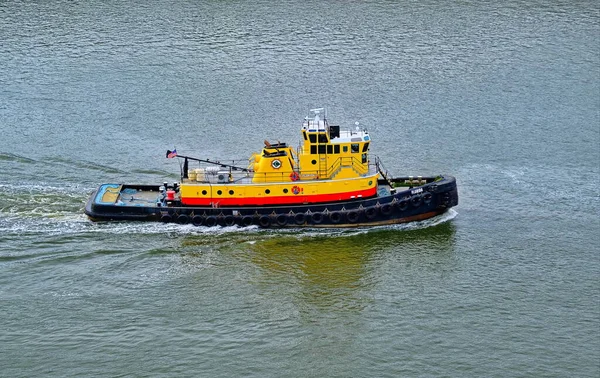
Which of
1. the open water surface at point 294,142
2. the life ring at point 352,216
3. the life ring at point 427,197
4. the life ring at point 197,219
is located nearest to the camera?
the open water surface at point 294,142

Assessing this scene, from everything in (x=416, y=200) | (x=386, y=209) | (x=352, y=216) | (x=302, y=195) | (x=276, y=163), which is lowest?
(x=352, y=216)

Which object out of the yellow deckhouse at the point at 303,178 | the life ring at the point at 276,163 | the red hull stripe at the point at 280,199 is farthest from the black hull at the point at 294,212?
the life ring at the point at 276,163

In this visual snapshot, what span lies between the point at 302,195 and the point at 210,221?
4.60m

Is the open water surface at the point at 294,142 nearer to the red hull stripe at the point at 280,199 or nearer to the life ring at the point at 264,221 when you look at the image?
the life ring at the point at 264,221

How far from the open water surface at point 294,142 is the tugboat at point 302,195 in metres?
0.80

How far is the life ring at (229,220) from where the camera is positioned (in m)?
47.2

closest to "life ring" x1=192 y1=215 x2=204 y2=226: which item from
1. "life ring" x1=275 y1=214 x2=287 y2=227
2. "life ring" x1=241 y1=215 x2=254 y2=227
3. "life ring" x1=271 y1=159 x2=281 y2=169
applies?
"life ring" x1=241 y1=215 x2=254 y2=227

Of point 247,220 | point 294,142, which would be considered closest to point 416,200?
point 247,220

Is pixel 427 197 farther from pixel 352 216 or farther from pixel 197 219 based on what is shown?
pixel 197 219

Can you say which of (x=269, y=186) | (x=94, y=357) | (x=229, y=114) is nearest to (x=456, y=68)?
(x=229, y=114)

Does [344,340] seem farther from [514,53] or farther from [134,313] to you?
[514,53]

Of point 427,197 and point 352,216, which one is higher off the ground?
point 427,197

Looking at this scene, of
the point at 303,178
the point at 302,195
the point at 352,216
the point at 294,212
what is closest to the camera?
the point at 352,216

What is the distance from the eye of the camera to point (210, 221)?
47188mm
